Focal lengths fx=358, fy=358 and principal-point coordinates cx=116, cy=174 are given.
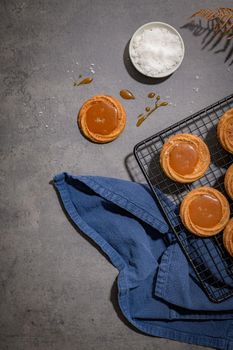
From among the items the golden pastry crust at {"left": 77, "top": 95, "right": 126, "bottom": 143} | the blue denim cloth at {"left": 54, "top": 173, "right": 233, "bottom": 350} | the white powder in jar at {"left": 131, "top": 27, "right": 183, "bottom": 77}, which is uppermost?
the white powder in jar at {"left": 131, "top": 27, "right": 183, "bottom": 77}

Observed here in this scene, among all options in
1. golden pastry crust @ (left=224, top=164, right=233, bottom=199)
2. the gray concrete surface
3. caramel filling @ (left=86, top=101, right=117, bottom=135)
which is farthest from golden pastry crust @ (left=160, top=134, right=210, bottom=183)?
caramel filling @ (left=86, top=101, right=117, bottom=135)

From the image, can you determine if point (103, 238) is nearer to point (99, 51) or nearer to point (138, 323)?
point (138, 323)

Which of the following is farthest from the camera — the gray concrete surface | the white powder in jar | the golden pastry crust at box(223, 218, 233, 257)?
the gray concrete surface

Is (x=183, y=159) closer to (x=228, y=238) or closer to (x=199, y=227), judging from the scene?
(x=199, y=227)

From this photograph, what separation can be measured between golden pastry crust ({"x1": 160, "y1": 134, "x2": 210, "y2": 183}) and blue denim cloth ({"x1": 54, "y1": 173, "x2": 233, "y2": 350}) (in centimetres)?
29

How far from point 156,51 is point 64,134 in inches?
44.5

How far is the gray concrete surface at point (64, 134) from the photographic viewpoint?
3.38m

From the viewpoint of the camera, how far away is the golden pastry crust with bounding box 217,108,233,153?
3023mm

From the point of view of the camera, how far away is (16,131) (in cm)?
340

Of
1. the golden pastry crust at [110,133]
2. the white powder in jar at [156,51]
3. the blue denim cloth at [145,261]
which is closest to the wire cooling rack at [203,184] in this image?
the blue denim cloth at [145,261]

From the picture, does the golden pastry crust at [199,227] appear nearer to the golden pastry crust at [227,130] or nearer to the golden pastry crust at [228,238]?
the golden pastry crust at [228,238]

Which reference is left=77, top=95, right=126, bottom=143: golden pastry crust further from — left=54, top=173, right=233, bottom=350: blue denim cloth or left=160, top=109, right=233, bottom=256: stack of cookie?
left=160, top=109, right=233, bottom=256: stack of cookie

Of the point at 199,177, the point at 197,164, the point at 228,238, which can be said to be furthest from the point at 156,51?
the point at 228,238

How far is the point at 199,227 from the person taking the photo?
2984 mm
